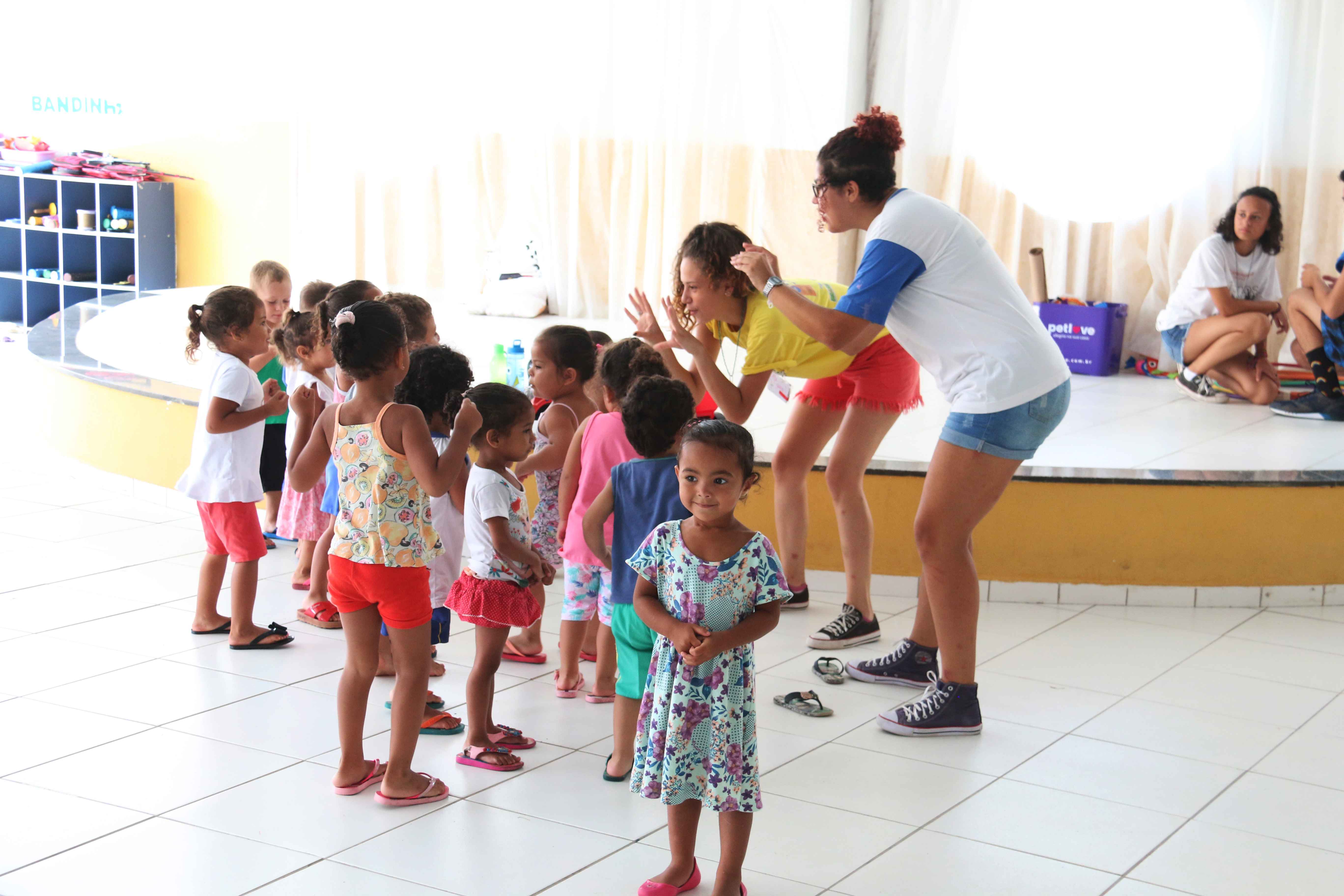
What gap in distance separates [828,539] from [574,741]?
156cm

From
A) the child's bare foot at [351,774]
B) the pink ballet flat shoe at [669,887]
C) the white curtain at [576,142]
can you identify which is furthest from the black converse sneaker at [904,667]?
the white curtain at [576,142]

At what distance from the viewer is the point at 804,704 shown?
304 centimetres

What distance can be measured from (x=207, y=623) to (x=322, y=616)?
0.31 m

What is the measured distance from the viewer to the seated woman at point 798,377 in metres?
3.10

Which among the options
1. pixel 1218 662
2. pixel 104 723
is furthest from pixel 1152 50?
pixel 104 723

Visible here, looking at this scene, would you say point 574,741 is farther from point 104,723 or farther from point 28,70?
point 28,70

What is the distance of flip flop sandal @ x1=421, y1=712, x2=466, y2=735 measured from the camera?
2.82m

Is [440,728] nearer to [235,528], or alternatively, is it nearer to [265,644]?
[265,644]

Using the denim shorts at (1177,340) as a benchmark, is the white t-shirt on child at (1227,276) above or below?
above

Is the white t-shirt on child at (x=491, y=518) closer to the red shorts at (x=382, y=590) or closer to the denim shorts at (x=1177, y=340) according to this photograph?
the red shorts at (x=382, y=590)

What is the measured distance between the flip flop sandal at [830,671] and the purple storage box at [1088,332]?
189 inches

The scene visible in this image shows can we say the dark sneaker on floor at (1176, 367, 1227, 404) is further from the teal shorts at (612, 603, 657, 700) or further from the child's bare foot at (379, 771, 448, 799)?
the child's bare foot at (379, 771, 448, 799)

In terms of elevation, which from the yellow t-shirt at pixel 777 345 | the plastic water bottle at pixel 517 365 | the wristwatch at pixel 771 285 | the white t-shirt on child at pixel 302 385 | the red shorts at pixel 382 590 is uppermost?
the wristwatch at pixel 771 285

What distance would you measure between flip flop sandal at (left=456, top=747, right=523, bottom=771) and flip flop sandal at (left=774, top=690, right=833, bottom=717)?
729 millimetres
